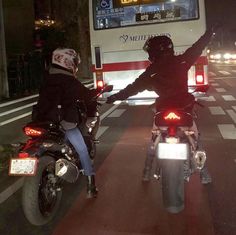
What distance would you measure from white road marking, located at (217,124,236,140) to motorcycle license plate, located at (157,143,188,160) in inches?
175

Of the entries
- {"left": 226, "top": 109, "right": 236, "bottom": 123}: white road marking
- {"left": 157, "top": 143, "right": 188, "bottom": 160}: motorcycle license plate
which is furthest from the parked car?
{"left": 157, "top": 143, "right": 188, "bottom": 160}: motorcycle license plate

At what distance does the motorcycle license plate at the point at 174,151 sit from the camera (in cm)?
418

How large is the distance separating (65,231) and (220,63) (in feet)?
127

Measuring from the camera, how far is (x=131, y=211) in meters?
A: 4.76

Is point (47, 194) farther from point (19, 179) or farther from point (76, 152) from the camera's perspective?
point (19, 179)

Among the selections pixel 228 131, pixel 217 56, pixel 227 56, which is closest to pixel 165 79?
pixel 228 131

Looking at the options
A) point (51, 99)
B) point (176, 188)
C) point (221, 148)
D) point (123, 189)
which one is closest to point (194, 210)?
point (176, 188)

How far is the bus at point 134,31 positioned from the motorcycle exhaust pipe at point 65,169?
603 cm

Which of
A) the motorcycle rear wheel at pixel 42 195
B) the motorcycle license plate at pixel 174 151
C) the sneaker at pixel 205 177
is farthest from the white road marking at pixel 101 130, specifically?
the motorcycle license plate at pixel 174 151

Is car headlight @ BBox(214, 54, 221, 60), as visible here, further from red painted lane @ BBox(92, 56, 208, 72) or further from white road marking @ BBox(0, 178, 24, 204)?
white road marking @ BBox(0, 178, 24, 204)

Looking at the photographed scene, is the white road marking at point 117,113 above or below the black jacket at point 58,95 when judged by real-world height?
below

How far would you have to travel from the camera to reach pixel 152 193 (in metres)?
5.35

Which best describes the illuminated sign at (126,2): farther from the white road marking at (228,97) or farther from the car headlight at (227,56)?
the car headlight at (227,56)

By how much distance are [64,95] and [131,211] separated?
1.44 metres
